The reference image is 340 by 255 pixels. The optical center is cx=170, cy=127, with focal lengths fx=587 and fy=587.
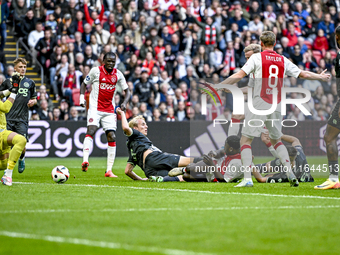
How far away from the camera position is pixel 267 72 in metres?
8.24

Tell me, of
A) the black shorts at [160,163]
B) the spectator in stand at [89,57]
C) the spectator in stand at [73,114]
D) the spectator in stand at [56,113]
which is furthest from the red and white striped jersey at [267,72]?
the spectator in stand at [89,57]

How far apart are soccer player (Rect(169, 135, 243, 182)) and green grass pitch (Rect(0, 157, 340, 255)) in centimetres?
154

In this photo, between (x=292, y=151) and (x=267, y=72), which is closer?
(x=267, y=72)

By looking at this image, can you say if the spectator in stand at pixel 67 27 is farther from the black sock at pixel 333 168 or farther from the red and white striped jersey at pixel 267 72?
the black sock at pixel 333 168

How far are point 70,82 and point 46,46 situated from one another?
171 cm

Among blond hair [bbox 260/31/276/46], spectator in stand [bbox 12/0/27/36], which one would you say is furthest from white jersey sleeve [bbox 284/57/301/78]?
spectator in stand [bbox 12/0/27/36]

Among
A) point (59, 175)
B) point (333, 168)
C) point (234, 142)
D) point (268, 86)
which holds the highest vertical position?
point (268, 86)

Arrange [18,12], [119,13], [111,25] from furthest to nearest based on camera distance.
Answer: [119,13], [111,25], [18,12]

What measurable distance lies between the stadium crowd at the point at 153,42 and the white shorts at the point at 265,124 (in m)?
9.03

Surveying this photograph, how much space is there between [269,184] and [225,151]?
3.07 feet

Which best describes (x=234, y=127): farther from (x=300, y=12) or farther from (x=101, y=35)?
(x=300, y=12)

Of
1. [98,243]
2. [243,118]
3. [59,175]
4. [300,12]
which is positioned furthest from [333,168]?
[300,12]

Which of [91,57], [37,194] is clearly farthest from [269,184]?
[91,57]

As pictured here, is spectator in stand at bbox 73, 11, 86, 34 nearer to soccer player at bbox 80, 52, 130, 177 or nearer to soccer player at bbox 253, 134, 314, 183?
soccer player at bbox 80, 52, 130, 177
